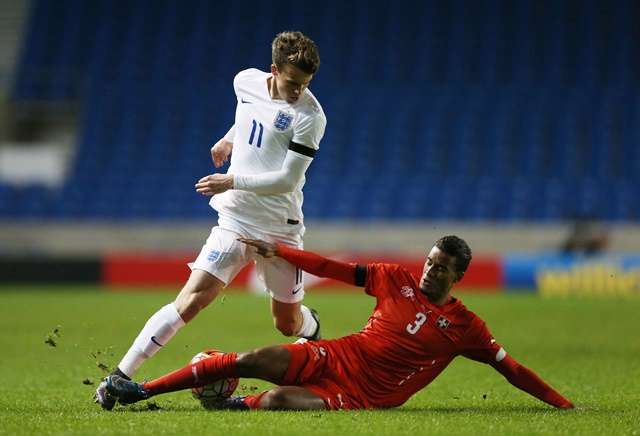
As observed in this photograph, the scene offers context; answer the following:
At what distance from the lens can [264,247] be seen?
6.43 metres

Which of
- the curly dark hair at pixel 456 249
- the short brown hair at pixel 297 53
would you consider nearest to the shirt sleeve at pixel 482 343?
the curly dark hair at pixel 456 249

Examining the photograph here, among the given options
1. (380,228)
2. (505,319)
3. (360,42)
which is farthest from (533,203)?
(505,319)

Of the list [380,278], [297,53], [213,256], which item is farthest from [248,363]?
[297,53]

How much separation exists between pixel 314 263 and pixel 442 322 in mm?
825

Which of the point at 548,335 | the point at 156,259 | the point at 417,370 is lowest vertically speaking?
the point at 156,259

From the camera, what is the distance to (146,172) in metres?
23.4

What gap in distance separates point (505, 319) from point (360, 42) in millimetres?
12722

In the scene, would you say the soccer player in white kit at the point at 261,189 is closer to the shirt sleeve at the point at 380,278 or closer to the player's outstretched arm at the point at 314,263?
the player's outstretched arm at the point at 314,263

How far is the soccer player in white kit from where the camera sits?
21.3ft

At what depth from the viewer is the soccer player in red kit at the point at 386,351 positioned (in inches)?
246

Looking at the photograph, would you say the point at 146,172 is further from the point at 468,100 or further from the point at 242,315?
the point at 242,315

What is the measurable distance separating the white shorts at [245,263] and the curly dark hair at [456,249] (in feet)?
3.65

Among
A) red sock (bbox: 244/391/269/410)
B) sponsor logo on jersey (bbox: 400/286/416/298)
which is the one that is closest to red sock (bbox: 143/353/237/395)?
red sock (bbox: 244/391/269/410)

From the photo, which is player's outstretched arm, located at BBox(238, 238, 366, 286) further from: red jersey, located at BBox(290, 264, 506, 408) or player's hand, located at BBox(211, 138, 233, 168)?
player's hand, located at BBox(211, 138, 233, 168)
